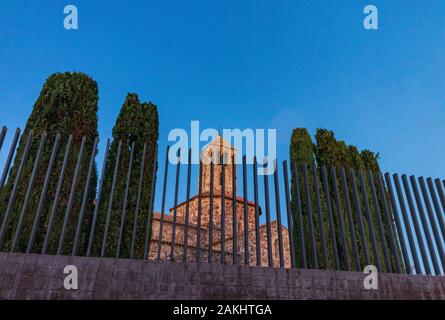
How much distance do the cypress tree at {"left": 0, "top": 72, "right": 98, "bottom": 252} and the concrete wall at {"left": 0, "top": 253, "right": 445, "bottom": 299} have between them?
3415mm

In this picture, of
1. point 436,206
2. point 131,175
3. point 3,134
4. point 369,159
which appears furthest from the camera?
point 369,159

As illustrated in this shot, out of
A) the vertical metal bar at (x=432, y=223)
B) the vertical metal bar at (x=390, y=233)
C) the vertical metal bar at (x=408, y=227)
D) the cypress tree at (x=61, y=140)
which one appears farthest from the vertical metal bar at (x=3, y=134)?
the vertical metal bar at (x=432, y=223)

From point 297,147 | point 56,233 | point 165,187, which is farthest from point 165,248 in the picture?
point 165,187

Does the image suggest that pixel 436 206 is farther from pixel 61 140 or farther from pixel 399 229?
pixel 61 140

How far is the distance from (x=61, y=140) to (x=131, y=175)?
2085mm

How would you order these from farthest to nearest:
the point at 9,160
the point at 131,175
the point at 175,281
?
1. the point at 131,175
2. the point at 9,160
3. the point at 175,281

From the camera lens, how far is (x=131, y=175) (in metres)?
8.27

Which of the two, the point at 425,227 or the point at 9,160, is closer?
the point at 9,160

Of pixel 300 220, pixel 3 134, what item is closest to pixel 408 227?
pixel 300 220

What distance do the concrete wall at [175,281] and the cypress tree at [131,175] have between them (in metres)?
3.36

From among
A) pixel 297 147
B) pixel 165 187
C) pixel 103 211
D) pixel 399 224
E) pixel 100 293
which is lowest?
pixel 100 293
